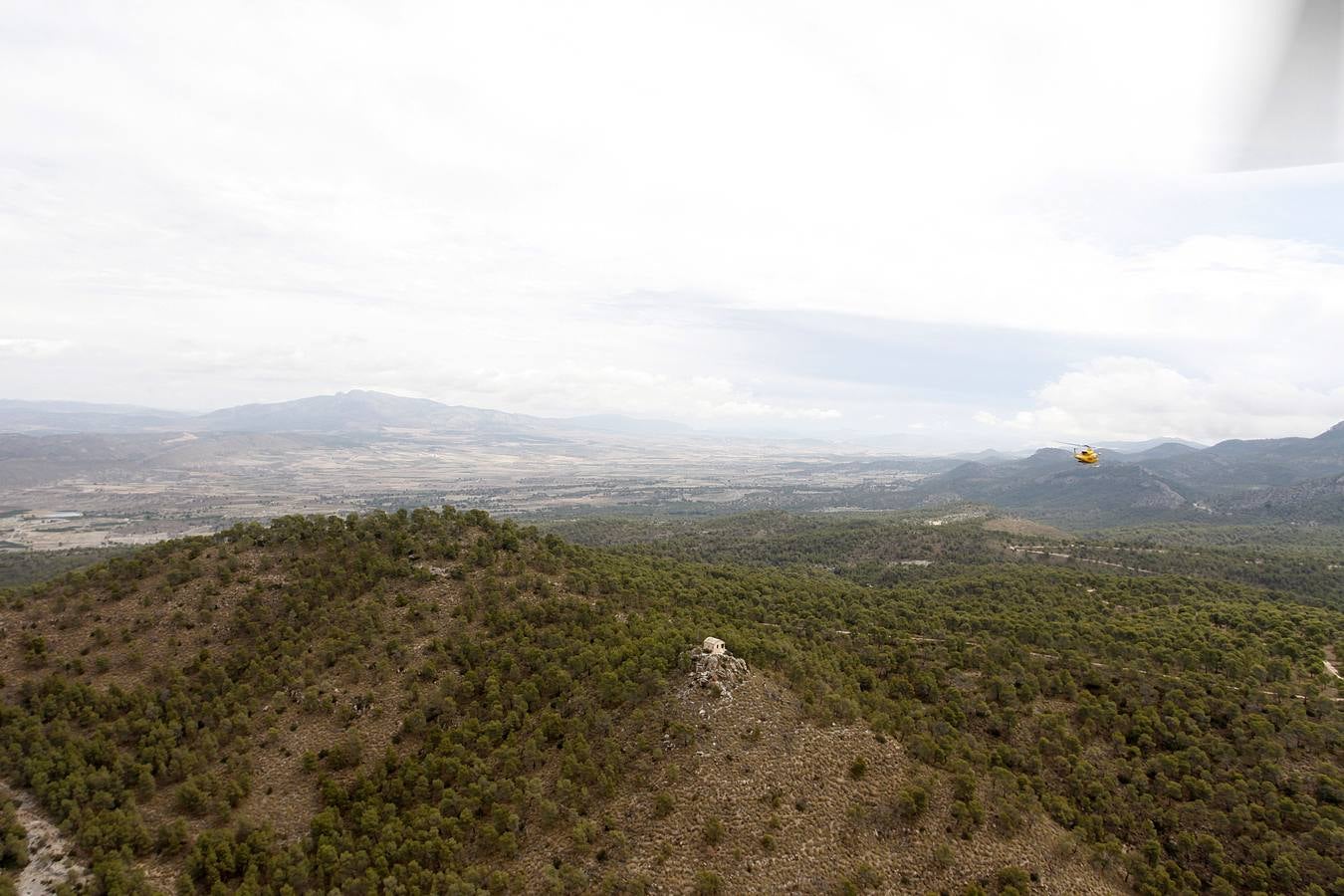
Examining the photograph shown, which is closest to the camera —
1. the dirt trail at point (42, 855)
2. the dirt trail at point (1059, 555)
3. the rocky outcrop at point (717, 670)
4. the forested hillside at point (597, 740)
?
the dirt trail at point (42, 855)

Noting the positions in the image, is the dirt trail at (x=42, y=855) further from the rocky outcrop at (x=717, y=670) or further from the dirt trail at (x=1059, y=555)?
the dirt trail at (x=1059, y=555)

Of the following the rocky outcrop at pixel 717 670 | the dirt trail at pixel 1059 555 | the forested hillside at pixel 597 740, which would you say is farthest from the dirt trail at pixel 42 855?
the dirt trail at pixel 1059 555

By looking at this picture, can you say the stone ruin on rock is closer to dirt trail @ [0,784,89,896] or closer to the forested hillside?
the forested hillside

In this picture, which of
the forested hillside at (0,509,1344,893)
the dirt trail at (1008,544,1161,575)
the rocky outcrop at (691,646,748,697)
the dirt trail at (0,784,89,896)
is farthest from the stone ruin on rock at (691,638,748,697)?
the dirt trail at (1008,544,1161,575)

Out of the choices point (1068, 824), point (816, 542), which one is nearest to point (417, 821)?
point (1068, 824)

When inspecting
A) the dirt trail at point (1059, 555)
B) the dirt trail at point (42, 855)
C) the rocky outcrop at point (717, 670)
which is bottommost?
the dirt trail at point (1059, 555)

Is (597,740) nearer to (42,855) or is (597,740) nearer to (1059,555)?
(42,855)

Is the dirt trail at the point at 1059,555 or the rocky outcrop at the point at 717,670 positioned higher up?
the rocky outcrop at the point at 717,670
